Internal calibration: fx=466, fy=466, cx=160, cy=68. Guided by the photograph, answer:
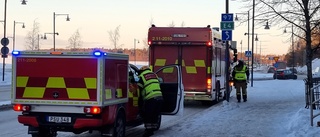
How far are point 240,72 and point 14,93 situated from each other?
514 inches

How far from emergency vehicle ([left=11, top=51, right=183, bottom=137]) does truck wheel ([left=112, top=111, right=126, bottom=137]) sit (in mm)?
189

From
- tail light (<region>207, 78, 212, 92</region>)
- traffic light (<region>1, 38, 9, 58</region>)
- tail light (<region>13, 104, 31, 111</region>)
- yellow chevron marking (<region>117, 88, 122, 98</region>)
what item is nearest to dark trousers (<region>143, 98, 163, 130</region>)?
yellow chevron marking (<region>117, 88, 122, 98</region>)

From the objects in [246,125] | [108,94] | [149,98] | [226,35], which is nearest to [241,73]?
[226,35]

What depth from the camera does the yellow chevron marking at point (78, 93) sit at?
8703 millimetres

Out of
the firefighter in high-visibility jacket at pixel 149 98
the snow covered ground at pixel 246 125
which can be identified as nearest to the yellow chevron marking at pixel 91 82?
the firefighter in high-visibility jacket at pixel 149 98

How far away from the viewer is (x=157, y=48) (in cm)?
1844

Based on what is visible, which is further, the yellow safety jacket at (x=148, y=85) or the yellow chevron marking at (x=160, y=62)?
the yellow chevron marking at (x=160, y=62)

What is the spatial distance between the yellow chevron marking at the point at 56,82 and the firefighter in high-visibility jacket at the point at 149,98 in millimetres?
2383

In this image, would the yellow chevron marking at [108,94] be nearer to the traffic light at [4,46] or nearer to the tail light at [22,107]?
the tail light at [22,107]

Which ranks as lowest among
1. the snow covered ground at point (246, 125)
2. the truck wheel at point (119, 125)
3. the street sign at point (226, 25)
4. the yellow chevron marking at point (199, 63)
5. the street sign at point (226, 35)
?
the snow covered ground at point (246, 125)

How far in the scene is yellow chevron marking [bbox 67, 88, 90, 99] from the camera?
8703 mm

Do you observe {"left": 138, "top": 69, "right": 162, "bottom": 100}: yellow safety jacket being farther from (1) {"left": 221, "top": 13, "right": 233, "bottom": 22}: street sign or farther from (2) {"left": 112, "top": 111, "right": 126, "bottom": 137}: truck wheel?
(1) {"left": 221, "top": 13, "right": 233, "bottom": 22}: street sign

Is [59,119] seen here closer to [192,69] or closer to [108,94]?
[108,94]

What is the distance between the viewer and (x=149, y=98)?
35.0 ft
